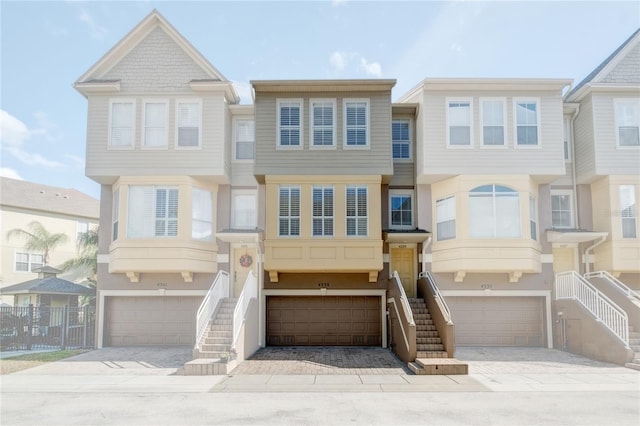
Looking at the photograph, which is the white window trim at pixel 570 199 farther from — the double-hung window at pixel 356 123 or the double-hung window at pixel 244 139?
the double-hung window at pixel 244 139

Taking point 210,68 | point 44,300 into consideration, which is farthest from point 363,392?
point 44,300

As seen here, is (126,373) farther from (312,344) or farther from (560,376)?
(560,376)

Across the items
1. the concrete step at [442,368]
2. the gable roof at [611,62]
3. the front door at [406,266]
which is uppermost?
the gable roof at [611,62]

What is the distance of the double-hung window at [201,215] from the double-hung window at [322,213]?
3.86m

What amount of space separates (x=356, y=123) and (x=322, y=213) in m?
3.43

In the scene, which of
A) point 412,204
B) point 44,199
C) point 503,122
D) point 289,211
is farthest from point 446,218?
point 44,199

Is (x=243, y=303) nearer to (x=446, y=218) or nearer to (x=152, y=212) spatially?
(x=152, y=212)

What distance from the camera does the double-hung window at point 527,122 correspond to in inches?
710

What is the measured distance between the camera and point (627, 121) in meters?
18.3

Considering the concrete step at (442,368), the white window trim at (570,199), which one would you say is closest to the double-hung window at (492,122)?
the white window trim at (570,199)

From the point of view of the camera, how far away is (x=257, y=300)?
18.2 m

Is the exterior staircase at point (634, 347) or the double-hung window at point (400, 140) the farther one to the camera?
the double-hung window at point (400, 140)

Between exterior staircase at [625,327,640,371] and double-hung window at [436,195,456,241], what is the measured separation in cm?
598

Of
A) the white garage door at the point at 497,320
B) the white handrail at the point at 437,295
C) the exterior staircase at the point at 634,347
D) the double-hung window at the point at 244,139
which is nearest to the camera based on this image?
the exterior staircase at the point at 634,347
